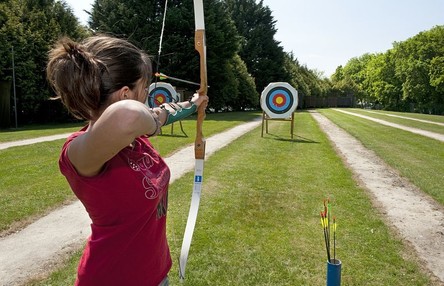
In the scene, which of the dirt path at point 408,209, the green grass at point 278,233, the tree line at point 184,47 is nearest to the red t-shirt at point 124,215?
the tree line at point 184,47

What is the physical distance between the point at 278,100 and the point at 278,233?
9618mm

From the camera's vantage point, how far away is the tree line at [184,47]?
16078 millimetres

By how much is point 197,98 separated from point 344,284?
6.08ft

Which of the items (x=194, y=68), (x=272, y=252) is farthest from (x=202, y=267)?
(x=194, y=68)

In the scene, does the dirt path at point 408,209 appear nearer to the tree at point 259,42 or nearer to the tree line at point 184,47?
the tree line at point 184,47

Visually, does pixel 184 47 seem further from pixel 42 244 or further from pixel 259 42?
pixel 259 42

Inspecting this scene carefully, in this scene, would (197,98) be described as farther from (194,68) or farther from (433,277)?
(194,68)

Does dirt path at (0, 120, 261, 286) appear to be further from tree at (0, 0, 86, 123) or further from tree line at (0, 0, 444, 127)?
tree at (0, 0, 86, 123)

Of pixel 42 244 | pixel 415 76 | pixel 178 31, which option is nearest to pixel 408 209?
pixel 42 244

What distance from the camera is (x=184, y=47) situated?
20500mm

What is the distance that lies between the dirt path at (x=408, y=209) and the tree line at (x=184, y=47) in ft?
9.67

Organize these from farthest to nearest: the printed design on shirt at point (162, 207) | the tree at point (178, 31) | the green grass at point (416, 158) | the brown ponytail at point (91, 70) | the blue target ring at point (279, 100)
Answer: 1. the tree at point (178, 31)
2. the blue target ring at point (279, 100)
3. the green grass at point (416, 158)
4. the printed design on shirt at point (162, 207)
5. the brown ponytail at point (91, 70)

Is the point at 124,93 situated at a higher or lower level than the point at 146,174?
higher

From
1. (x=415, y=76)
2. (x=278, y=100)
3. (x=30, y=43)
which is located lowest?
(x=278, y=100)
